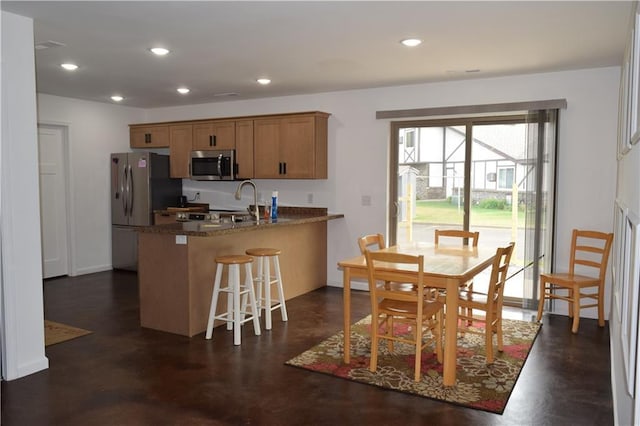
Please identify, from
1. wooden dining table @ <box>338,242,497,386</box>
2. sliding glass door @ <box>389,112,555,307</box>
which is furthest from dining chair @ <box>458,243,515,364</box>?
sliding glass door @ <box>389,112,555,307</box>

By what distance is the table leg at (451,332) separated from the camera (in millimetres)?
3277

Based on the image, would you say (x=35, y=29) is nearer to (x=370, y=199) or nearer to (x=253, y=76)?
(x=253, y=76)

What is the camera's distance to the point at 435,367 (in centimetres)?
364

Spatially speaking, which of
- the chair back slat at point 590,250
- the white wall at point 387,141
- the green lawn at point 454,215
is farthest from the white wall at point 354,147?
the green lawn at point 454,215

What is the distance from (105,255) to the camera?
24.2 feet

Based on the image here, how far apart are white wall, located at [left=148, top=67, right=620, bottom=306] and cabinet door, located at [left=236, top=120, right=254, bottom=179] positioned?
0.38 metres

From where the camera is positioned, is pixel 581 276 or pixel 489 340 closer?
pixel 489 340

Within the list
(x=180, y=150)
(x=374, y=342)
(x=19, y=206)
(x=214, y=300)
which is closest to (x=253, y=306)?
(x=214, y=300)

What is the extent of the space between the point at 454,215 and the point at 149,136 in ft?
14.7

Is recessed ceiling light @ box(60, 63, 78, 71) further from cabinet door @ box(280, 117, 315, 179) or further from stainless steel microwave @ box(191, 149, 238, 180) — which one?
cabinet door @ box(280, 117, 315, 179)

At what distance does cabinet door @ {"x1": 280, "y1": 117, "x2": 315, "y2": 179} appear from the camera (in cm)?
604

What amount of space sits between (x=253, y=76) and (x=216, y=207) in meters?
2.56

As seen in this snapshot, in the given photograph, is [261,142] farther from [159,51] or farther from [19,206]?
[19,206]

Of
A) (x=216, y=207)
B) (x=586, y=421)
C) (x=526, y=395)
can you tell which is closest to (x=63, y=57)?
(x=216, y=207)
